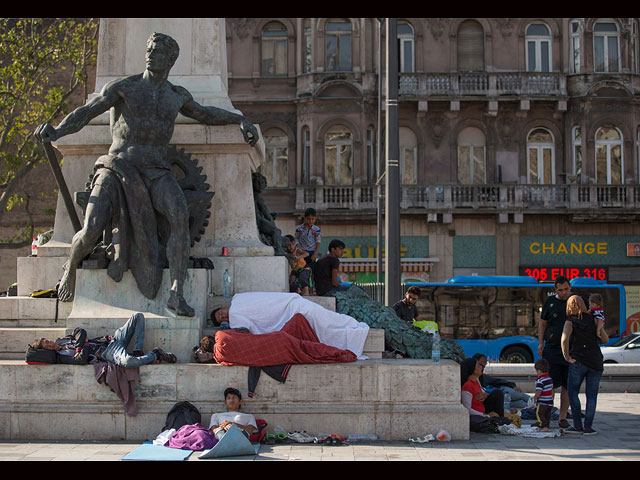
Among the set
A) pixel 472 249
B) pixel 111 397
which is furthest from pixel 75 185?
pixel 472 249

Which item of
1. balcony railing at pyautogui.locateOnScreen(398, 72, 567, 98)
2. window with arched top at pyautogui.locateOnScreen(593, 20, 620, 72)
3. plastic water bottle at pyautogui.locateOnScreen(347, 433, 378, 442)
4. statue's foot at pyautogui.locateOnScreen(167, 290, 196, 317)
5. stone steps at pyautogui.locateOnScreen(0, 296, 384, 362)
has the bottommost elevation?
plastic water bottle at pyautogui.locateOnScreen(347, 433, 378, 442)

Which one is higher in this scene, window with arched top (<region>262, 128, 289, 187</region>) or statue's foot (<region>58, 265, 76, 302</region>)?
window with arched top (<region>262, 128, 289, 187</region>)

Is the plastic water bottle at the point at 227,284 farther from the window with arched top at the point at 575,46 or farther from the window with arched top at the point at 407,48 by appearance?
the window with arched top at the point at 575,46

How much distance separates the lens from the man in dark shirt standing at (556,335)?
975 cm

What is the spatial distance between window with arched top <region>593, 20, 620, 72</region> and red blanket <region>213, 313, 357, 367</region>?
27031 mm

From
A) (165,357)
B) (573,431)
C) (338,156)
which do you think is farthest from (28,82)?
(573,431)

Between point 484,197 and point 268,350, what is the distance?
24.4 meters

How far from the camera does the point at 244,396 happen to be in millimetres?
8031

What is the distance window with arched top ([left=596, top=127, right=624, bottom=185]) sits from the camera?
32.0 meters

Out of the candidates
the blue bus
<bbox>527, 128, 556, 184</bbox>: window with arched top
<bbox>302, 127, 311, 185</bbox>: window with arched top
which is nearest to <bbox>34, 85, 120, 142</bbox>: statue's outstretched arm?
the blue bus

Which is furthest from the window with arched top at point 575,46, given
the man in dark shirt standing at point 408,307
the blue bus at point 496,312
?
the man in dark shirt standing at point 408,307

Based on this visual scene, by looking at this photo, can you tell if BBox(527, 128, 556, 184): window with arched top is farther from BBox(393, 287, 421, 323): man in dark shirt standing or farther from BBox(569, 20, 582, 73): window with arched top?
BBox(393, 287, 421, 323): man in dark shirt standing

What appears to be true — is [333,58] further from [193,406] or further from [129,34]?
[193,406]

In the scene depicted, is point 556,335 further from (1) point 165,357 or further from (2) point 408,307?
(1) point 165,357
